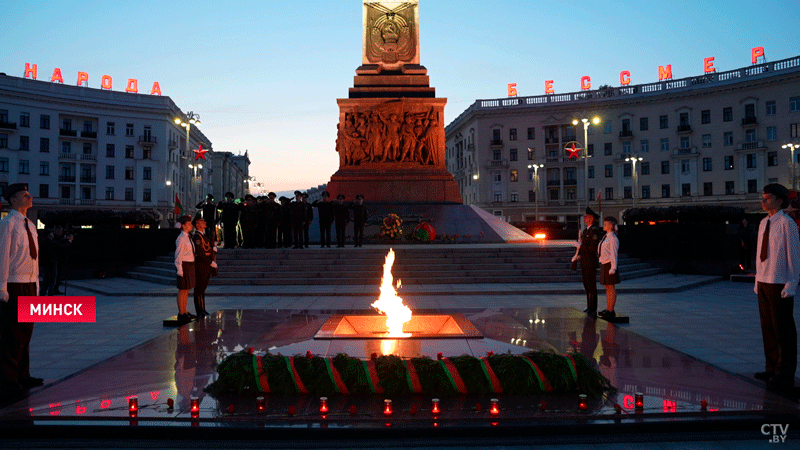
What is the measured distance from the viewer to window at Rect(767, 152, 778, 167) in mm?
55594

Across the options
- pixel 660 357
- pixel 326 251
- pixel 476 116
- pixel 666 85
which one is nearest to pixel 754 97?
pixel 666 85

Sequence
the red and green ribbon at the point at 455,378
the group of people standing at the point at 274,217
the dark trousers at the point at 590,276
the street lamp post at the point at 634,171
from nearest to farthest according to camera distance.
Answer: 1. the red and green ribbon at the point at 455,378
2. the dark trousers at the point at 590,276
3. the group of people standing at the point at 274,217
4. the street lamp post at the point at 634,171

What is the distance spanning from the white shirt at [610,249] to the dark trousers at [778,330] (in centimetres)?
366

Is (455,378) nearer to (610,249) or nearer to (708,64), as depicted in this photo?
(610,249)

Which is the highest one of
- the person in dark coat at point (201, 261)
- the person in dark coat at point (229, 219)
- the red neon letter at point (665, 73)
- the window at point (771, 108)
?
the red neon letter at point (665, 73)

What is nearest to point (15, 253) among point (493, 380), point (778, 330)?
point (493, 380)

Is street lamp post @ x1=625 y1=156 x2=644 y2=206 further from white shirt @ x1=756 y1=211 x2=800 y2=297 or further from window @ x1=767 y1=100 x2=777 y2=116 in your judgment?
white shirt @ x1=756 y1=211 x2=800 y2=297

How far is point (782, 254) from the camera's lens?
5871mm

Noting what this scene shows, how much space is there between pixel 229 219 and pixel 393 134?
Result: 9.64 m

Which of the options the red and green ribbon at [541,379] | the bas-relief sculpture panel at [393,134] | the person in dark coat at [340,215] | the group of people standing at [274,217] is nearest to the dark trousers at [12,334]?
the red and green ribbon at [541,379]

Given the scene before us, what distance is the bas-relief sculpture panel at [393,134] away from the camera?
85.9 ft

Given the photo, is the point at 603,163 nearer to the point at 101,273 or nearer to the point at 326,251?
the point at 326,251

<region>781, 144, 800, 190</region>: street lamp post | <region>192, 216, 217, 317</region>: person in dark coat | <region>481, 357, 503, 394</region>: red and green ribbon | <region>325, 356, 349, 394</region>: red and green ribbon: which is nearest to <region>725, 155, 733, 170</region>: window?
<region>781, 144, 800, 190</region>: street lamp post

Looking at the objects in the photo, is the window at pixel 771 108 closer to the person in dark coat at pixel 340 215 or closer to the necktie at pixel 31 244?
the person in dark coat at pixel 340 215
